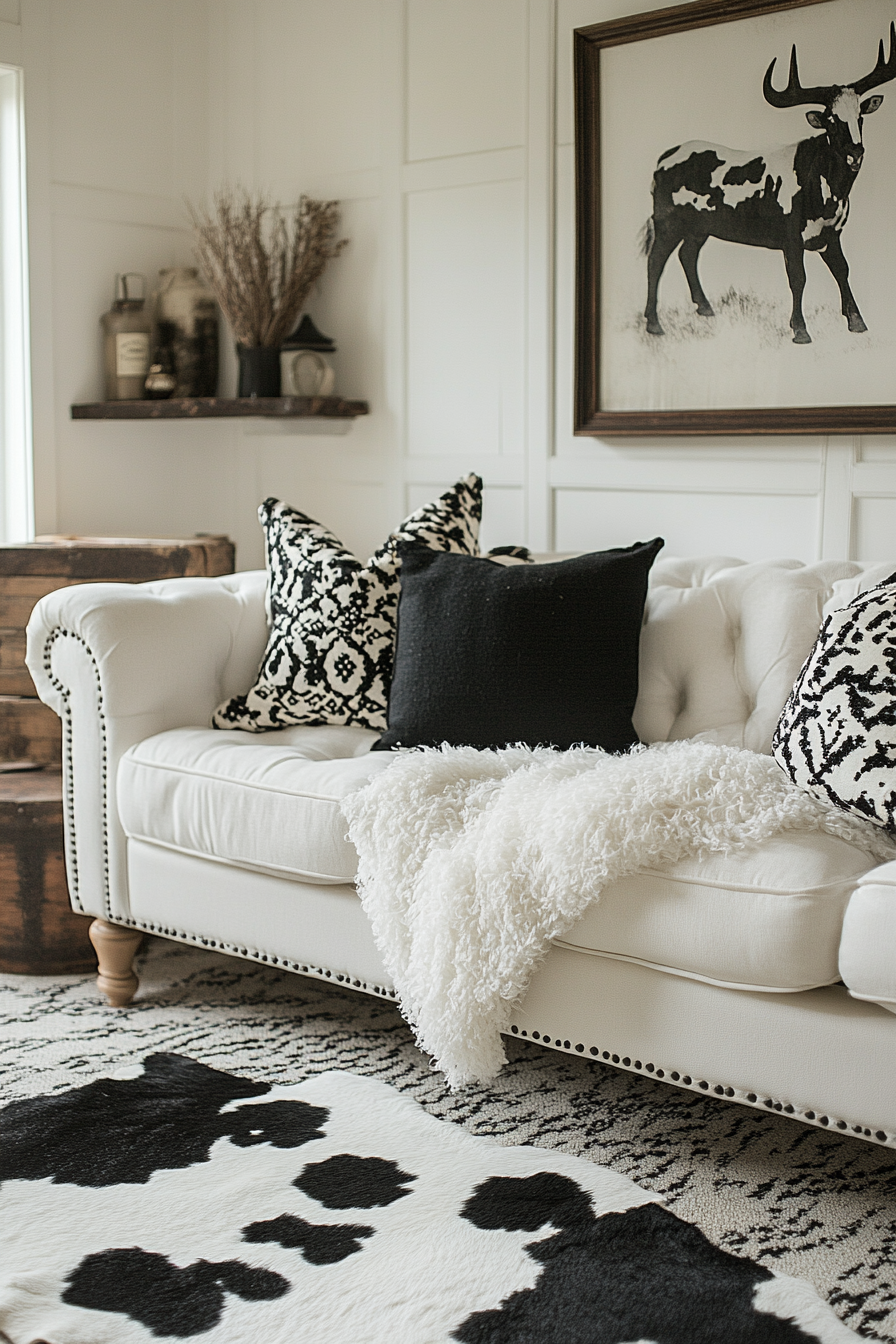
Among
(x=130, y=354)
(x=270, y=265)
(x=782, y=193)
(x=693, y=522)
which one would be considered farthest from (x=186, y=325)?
(x=782, y=193)

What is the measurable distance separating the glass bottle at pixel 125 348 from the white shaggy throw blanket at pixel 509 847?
7.07 ft

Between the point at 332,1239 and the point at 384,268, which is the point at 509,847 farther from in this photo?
the point at 384,268

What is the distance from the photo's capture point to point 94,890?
250 cm

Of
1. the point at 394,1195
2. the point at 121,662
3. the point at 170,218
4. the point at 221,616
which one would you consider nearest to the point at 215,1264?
the point at 394,1195

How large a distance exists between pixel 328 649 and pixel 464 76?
1724 mm

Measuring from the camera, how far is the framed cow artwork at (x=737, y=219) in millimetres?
2734

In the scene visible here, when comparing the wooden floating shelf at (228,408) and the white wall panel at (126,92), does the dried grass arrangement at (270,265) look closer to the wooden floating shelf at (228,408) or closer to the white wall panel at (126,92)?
the wooden floating shelf at (228,408)

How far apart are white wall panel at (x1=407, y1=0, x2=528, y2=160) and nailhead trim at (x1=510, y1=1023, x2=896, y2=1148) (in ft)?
7.58

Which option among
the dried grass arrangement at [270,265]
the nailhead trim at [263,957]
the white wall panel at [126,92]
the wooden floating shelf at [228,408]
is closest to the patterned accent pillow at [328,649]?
the nailhead trim at [263,957]

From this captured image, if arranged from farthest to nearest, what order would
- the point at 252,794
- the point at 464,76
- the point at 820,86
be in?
the point at 464,76
the point at 820,86
the point at 252,794

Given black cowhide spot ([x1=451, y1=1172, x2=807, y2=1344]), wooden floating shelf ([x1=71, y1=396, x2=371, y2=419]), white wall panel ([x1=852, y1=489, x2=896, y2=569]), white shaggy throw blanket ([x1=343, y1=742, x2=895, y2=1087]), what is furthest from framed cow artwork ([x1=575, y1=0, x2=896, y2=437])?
black cowhide spot ([x1=451, y1=1172, x2=807, y2=1344])

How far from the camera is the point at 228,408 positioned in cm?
366

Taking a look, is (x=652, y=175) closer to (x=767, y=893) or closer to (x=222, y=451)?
(x=222, y=451)

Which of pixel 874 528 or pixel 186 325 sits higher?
pixel 186 325
